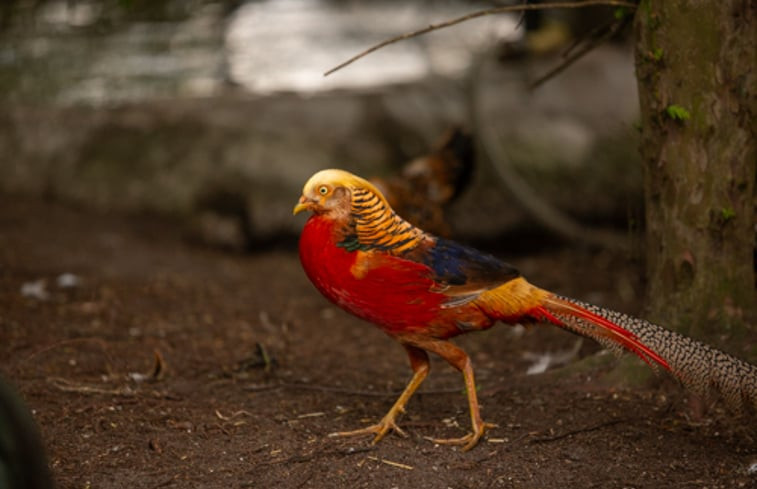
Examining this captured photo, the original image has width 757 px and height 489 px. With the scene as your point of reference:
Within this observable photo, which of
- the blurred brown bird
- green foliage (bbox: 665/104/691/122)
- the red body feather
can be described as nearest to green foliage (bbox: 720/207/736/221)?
green foliage (bbox: 665/104/691/122)

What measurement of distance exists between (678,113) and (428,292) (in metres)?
1.32

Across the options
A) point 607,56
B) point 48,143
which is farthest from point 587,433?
point 48,143

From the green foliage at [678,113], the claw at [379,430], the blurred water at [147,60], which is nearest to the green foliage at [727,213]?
the green foliage at [678,113]

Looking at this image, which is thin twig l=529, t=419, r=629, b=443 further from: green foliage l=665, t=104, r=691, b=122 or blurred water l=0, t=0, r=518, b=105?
blurred water l=0, t=0, r=518, b=105

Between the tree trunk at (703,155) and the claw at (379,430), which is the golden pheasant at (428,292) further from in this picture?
the tree trunk at (703,155)

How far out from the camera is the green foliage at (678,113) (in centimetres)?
365

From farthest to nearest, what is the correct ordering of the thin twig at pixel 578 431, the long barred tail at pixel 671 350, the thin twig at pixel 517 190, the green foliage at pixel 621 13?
the thin twig at pixel 517 190 → the green foliage at pixel 621 13 → the thin twig at pixel 578 431 → the long barred tail at pixel 671 350

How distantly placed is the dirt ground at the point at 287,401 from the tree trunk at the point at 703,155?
1.30 ft

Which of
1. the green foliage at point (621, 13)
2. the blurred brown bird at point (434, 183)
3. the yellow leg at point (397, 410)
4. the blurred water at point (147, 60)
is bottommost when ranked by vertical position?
the yellow leg at point (397, 410)

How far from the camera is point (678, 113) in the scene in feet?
12.0

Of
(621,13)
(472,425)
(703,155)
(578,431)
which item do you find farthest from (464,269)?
(621,13)

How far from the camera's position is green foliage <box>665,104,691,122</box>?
12.0 feet

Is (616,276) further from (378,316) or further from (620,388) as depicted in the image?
(378,316)

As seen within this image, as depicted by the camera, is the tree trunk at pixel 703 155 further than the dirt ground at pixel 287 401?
Yes
